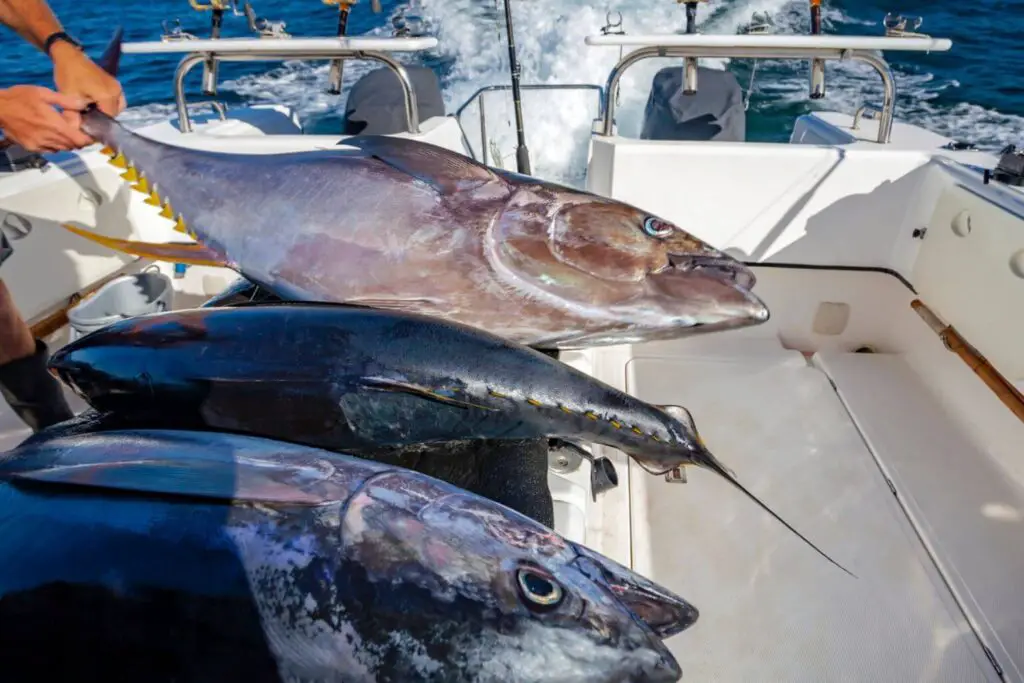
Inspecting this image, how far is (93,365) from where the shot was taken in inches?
41.2

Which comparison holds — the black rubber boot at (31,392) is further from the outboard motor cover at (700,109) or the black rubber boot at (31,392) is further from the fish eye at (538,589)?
the outboard motor cover at (700,109)

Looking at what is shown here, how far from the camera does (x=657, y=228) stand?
1325mm

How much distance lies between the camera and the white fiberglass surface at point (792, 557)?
5.61 ft

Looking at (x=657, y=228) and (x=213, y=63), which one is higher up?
(x=213, y=63)

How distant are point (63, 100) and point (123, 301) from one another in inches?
45.6

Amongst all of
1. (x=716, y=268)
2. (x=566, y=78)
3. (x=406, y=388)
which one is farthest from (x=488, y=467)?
(x=566, y=78)

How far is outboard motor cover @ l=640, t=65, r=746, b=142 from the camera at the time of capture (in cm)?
402

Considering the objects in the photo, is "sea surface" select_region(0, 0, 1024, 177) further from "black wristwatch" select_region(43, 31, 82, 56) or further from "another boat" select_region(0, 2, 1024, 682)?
"black wristwatch" select_region(43, 31, 82, 56)

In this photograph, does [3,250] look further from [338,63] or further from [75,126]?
[338,63]

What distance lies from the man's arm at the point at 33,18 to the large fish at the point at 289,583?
4.72ft

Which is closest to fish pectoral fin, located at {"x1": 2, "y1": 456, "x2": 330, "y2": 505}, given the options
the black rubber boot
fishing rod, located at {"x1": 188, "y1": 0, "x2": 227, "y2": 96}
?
the black rubber boot

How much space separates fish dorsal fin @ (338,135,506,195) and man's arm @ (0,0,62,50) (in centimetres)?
107

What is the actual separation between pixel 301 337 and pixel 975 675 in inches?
78.4

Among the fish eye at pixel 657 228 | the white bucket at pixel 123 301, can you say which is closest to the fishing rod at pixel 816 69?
the fish eye at pixel 657 228
